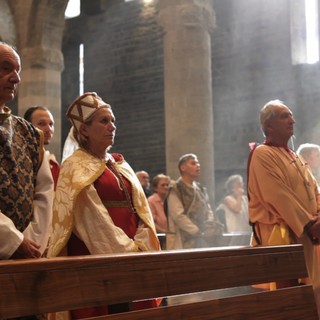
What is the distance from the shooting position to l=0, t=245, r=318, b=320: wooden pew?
1885 mm

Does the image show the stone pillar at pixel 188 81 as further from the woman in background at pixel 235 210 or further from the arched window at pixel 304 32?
the arched window at pixel 304 32

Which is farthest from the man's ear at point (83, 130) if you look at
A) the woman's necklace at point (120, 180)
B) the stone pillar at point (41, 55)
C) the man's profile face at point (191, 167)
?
the stone pillar at point (41, 55)

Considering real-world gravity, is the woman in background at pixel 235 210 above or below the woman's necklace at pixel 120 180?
below

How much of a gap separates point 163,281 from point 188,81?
7.04 m

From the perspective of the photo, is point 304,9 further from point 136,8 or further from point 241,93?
point 136,8

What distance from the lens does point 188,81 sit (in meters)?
9.16

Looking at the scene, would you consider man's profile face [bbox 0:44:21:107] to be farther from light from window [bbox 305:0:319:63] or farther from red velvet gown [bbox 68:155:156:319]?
light from window [bbox 305:0:319:63]

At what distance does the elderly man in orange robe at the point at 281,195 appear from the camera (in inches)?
162

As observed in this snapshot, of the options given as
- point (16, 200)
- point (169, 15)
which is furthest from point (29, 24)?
point (16, 200)

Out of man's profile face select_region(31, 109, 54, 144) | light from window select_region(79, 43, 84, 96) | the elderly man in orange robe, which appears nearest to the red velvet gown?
the elderly man in orange robe

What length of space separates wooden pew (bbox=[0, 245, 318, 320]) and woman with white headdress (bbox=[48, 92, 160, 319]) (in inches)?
32.7

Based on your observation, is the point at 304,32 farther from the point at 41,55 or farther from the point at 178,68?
the point at 178,68

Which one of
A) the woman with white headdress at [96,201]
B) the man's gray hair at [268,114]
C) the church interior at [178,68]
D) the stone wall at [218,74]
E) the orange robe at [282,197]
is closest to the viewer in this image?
the woman with white headdress at [96,201]

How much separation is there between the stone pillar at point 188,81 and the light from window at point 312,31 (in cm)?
514
